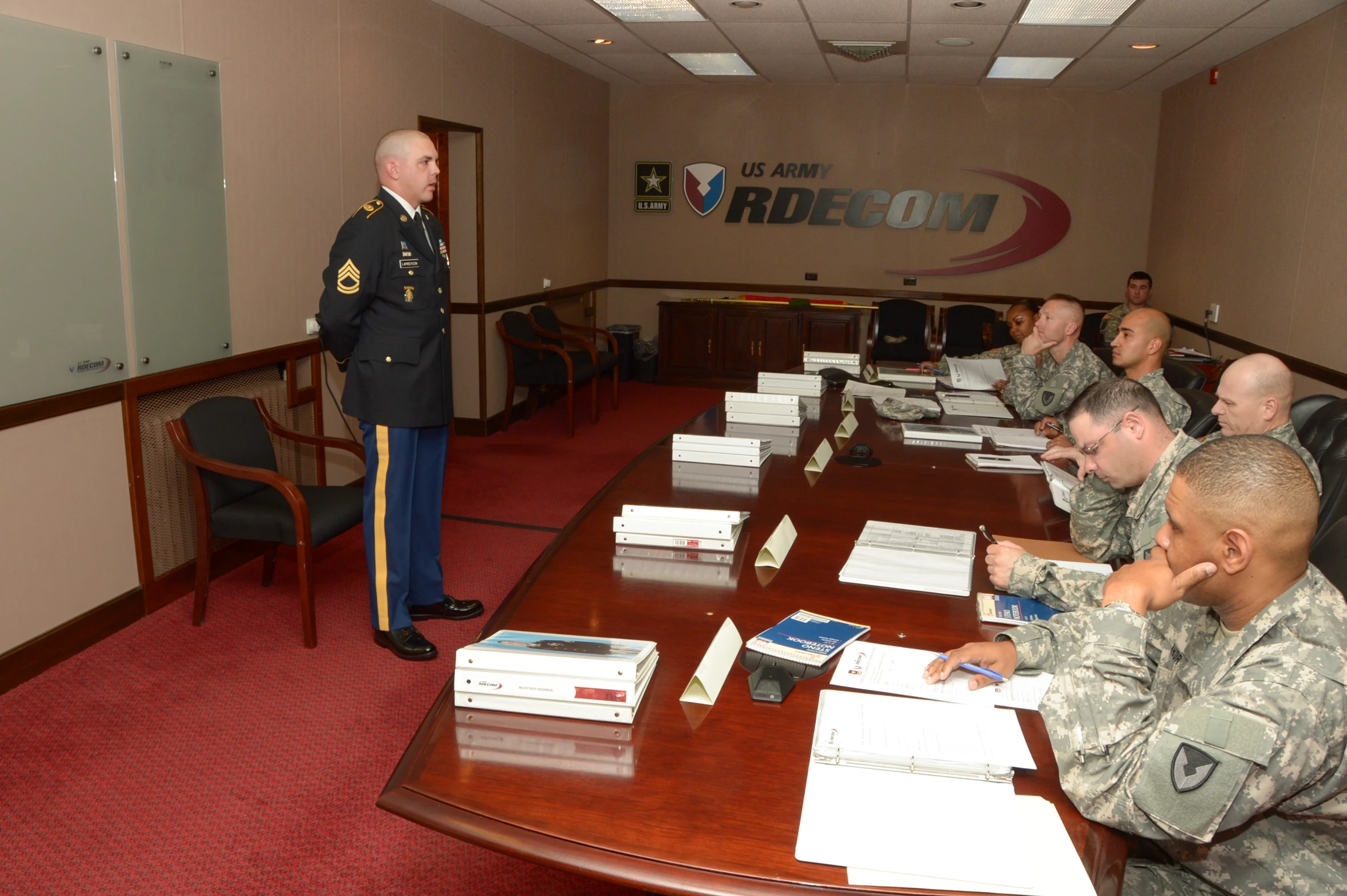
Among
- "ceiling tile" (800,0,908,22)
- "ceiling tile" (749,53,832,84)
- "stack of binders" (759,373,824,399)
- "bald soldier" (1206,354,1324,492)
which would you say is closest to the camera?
"bald soldier" (1206,354,1324,492)

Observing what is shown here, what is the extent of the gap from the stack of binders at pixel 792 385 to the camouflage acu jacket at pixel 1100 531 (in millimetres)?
2152

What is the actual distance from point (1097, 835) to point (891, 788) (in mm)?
283

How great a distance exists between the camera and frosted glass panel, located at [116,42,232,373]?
367cm

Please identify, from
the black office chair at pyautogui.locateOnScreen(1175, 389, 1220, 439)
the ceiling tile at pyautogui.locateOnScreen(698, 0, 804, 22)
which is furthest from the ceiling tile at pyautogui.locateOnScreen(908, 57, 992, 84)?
the black office chair at pyautogui.locateOnScreen(1175, 389, 1220, 439)

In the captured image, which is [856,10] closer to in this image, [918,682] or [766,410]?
[766,410]

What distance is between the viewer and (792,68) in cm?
827

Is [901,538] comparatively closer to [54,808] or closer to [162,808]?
[162,808]

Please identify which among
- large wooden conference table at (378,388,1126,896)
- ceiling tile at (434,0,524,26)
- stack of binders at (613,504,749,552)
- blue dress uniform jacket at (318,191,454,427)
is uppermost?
ceiling tile at (434,0,524,26)

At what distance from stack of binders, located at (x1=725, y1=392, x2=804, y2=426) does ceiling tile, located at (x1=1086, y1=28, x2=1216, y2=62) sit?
407cm

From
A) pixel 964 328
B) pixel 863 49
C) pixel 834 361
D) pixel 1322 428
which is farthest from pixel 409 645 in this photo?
pixel 964 328

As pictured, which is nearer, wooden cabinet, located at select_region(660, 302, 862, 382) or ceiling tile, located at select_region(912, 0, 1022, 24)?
ceiling tile, located at select_region(912, 0, 1022, 24)

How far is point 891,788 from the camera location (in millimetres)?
1408

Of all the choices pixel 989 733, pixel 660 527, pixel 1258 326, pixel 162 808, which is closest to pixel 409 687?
pixel 162 808

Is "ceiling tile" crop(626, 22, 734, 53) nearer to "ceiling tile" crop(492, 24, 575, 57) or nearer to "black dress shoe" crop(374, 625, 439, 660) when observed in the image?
"ceiling tile" crop(492, 24, 575, 57)
